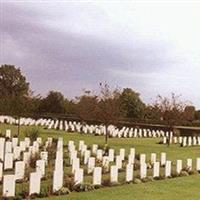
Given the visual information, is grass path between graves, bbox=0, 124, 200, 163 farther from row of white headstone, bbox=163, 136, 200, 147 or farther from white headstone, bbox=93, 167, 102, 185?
white headstone, bbox=93, 167, 102, 185

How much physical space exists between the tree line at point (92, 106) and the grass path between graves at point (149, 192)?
55.1 feet

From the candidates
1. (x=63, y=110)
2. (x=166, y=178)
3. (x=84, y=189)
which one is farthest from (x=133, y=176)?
(x=63, y=110)

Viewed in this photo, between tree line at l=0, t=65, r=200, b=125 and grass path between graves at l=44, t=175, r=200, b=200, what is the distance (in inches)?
662

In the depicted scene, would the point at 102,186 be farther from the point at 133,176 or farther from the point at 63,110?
the point at 63,110

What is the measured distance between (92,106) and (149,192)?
2636 cm

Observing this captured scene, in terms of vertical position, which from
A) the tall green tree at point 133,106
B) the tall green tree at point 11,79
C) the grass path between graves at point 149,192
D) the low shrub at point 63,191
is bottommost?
the grass path between graves at point 149,192

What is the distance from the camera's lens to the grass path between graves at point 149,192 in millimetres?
13984

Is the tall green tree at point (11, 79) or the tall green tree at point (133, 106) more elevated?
the tall green tree at point (11, 79)

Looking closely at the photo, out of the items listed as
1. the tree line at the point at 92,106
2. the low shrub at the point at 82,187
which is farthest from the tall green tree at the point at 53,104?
the low shrub at the point at 82,187

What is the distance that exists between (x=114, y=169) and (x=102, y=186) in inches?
34.3

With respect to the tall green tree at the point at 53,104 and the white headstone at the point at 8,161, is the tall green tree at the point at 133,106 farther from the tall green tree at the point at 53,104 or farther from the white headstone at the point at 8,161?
the white headstone at the point at 8,161

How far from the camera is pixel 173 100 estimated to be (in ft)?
127

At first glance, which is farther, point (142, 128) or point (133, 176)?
point (142, 128)

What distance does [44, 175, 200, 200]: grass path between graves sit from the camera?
14.0 metres
